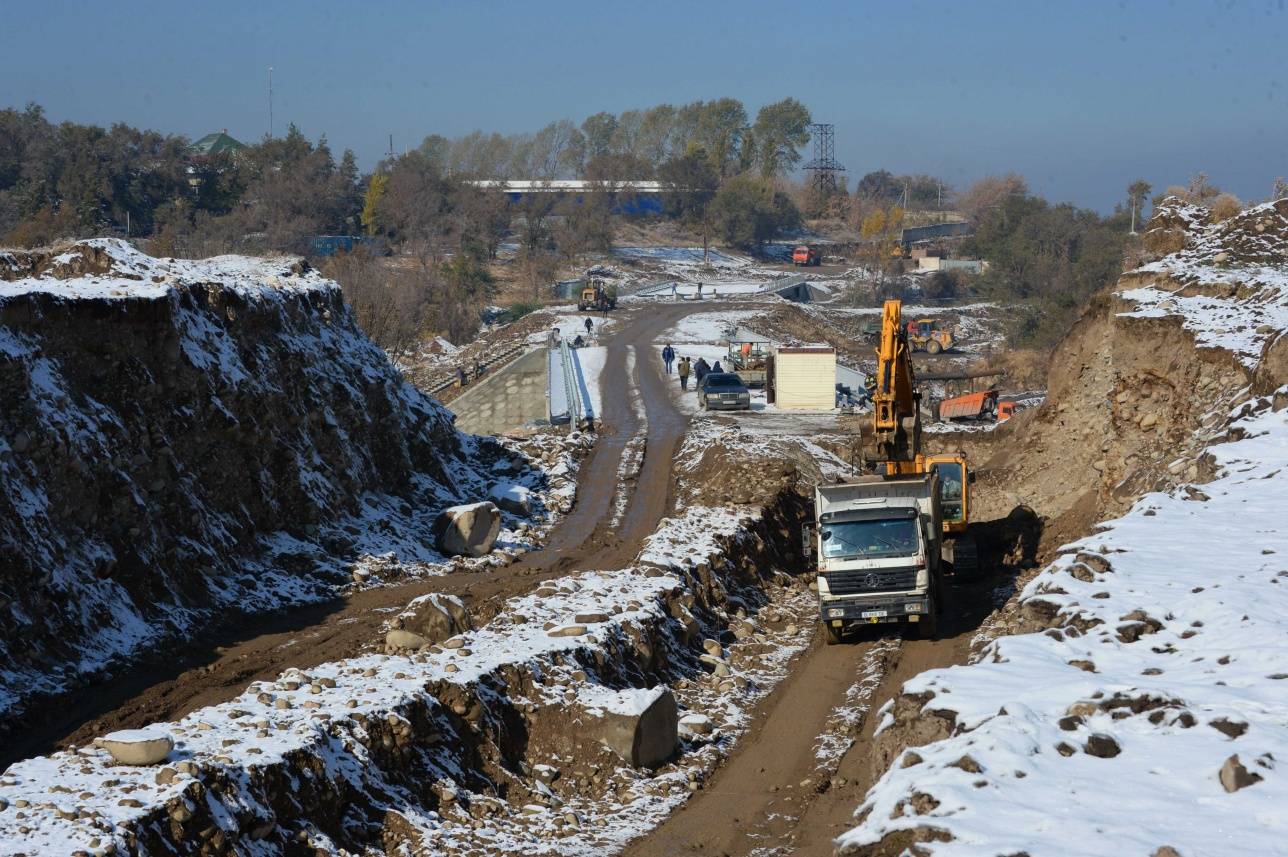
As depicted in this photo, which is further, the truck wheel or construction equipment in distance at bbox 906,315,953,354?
construction equipment in distance at bbox 906,315,953,354

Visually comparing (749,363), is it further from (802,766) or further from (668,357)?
(802,766)

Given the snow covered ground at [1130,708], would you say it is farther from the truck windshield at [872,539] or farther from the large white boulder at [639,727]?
the large white boulder at [639,727]

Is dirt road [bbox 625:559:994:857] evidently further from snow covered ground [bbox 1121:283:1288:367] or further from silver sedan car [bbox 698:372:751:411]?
silver sedan car [bbox 698:372:751:411]

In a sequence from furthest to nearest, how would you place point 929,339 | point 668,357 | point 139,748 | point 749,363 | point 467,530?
point 929,339
point 668,357
point 749,363
point 467,530
point 139,748

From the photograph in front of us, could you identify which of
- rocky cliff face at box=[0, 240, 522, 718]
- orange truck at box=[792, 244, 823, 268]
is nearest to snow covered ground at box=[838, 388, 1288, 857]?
rocky cliff face at box=[0, 240, 522, 718]

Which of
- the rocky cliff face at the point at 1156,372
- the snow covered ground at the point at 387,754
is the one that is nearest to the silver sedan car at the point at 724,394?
the rocky cliff face at the point at 1156,372

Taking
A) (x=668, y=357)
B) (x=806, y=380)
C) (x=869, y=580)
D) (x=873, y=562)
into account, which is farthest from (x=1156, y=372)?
(x=668, y=357)

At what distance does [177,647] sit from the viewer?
22.7m

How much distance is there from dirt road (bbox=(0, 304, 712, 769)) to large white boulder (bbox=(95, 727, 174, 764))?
4.21 metres

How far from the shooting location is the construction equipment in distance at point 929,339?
85.4 metres

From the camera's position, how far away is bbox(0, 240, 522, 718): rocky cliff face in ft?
71.0

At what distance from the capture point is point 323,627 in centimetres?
2459

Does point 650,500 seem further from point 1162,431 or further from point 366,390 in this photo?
point 1162,431

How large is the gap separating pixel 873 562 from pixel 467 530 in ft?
38.4
